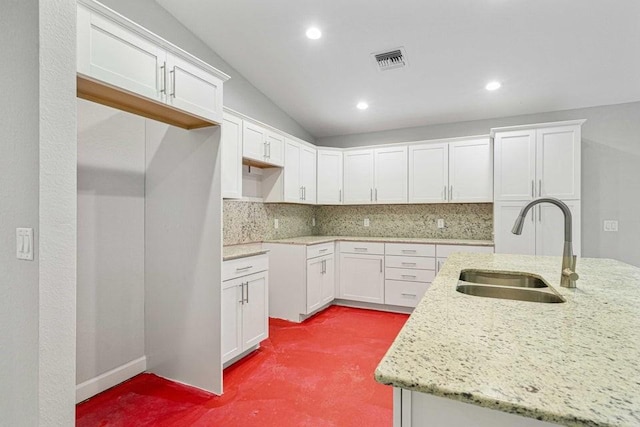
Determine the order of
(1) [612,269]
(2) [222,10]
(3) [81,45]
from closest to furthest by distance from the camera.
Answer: (3) [81,45], (1) [612,269], (2) [222,10]

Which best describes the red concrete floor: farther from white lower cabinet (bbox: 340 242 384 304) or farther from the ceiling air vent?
the ceiling air vent

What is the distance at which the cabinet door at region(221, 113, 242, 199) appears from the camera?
291cm

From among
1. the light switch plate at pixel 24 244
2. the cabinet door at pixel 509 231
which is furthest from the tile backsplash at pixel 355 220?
the light switch plate at pixel 24 244

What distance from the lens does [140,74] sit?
1758mm

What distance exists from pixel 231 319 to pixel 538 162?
11.8 feet

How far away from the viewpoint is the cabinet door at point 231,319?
2.52 m

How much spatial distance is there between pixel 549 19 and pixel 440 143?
1746 millimetres

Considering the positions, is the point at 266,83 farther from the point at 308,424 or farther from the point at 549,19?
the point at 308,424

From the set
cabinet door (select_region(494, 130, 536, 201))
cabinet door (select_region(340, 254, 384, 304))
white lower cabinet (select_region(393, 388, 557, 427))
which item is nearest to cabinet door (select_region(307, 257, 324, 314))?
cabinet door (select_region(340, 254, 384, 304))

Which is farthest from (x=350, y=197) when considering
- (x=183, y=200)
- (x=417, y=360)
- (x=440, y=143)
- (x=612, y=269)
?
(x=417, y=360)

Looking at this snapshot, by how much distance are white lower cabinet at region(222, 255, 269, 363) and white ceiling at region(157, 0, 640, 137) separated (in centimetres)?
213

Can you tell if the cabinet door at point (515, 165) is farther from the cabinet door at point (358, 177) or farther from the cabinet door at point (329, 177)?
the cabinet door at point (329, 177)

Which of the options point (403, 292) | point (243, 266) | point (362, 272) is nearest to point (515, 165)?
point (403, 292)

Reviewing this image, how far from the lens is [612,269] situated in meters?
1.84
